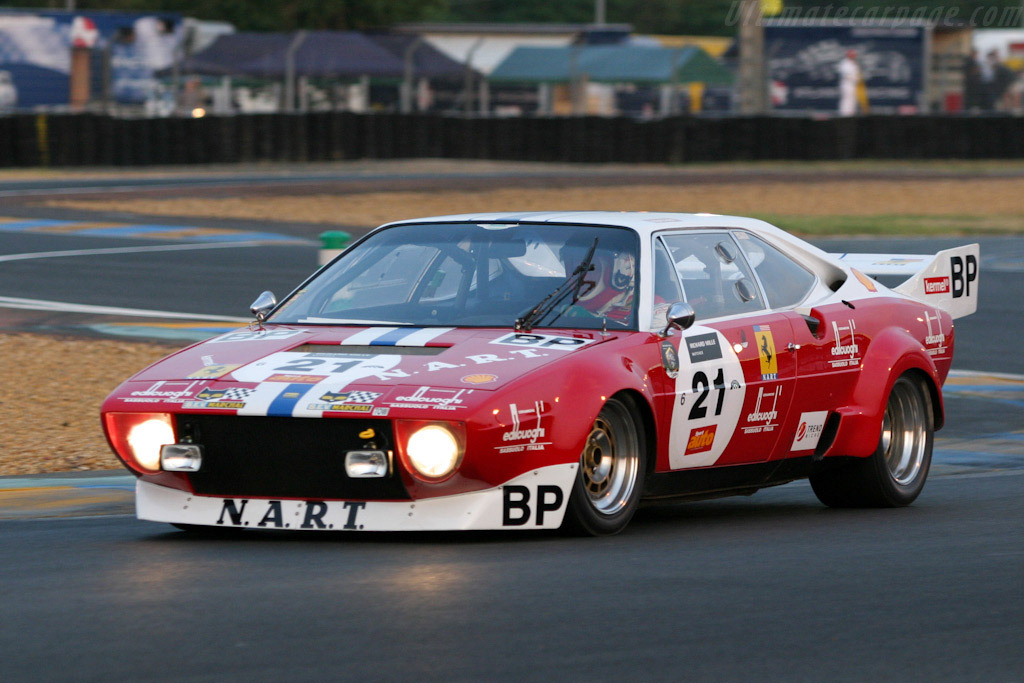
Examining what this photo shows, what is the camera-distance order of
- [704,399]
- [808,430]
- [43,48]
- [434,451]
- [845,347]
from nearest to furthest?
[434,451]
[704,399]
[808,430]
[845,347]
[43,48]

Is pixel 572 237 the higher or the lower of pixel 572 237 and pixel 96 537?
the higher

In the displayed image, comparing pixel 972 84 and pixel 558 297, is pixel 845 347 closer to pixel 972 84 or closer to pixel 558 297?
pixel 558 297

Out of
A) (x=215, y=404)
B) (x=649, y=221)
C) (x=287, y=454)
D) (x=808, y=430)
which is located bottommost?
(x=808, y=430)

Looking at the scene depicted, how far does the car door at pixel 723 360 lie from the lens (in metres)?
6.80

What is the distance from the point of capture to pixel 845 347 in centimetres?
759

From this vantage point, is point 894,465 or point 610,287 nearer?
point 610,287

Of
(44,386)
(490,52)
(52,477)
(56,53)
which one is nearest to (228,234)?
(44,386)

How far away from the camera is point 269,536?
6.51m

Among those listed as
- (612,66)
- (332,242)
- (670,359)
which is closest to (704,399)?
(670,359)

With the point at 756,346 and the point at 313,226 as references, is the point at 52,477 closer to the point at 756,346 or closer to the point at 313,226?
the point at 756,346

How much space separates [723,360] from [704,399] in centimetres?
21

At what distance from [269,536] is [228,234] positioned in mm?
17911

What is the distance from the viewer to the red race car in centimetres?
601

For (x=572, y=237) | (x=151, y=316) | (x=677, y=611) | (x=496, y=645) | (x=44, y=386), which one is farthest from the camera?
(x=151, y=316)
